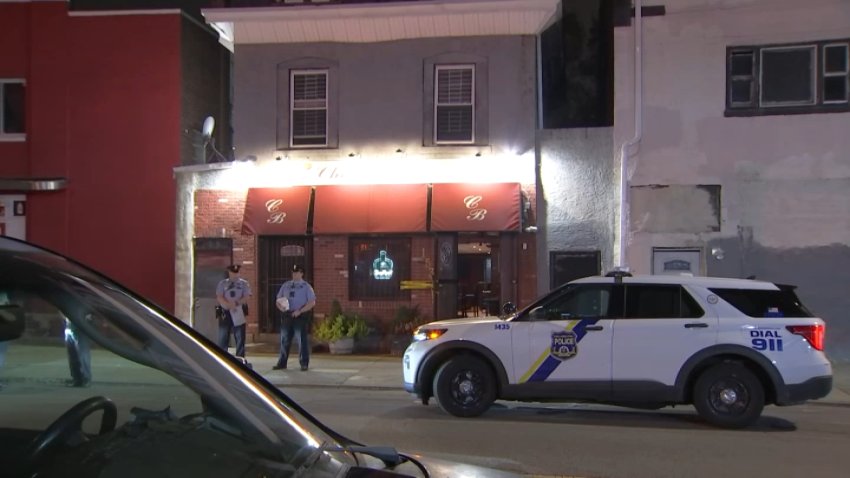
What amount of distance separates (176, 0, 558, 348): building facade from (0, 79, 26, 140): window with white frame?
4.48m

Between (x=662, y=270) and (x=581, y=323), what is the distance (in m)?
6.76

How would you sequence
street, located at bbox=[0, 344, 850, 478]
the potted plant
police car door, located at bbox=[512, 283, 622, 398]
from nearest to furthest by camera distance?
1. street, located at bbox=[0, 344, 850, 478]
2. police car door, located at bbox=[512, 283, 622, 398]
3. the potted plant

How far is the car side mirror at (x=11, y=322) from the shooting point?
6.57ft

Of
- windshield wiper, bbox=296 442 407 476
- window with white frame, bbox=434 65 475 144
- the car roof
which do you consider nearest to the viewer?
windshield wiper, bbox=296 442 407 476

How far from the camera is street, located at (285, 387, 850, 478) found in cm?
673

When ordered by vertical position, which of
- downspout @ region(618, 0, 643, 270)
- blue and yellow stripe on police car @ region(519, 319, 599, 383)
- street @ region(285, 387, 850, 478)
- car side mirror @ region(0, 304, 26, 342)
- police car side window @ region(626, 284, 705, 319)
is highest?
downspout @ region(618, 0, 643, 270)

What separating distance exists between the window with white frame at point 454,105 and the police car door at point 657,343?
26.7ft

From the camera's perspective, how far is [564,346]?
8.75 metres

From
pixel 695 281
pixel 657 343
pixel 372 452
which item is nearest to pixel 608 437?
pixel 657 343

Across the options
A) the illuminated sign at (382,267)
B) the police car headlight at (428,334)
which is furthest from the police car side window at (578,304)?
the illuminated sign at (382,267)

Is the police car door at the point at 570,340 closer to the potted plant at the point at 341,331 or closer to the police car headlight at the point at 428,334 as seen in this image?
the police car headlight at the point at 428,334

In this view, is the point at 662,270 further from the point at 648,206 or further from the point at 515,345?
the point at 515,345

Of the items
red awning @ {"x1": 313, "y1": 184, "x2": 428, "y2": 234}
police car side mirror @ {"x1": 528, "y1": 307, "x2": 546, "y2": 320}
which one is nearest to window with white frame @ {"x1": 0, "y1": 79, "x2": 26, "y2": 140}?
red awning @ {"x1": 313, "y1": 184, "x2": 428, "y2": 234}

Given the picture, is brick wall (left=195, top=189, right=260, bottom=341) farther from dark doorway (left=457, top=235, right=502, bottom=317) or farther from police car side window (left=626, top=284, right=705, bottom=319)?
police car side window (left=626, top=284, right=705, bottom=319)
